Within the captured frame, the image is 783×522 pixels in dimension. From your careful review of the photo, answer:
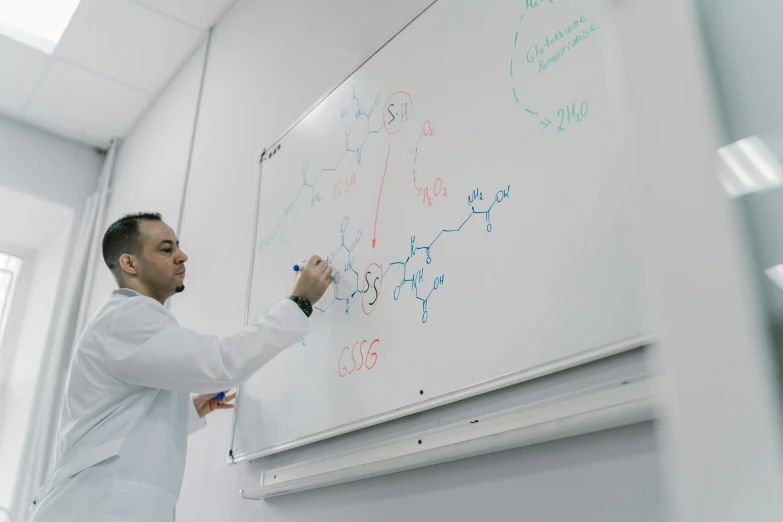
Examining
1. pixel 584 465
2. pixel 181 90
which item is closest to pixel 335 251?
pixel 584 465

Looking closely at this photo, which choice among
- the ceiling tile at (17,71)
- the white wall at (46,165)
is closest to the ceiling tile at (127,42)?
the ceiling tile at (17,71)

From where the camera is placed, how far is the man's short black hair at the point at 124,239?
5.41 feet

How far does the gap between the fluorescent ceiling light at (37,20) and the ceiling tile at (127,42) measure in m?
0.04

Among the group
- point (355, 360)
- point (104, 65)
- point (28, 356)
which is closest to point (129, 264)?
point (355, 360)

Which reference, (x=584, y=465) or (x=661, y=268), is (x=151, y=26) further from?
(x=661, y=268)

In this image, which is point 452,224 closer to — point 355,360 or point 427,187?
point 427,187

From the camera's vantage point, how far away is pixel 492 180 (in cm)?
111

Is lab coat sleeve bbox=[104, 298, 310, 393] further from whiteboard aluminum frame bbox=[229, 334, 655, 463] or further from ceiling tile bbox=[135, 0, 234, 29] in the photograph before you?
ceiling tile bbox=[135, 0, 234, 29]

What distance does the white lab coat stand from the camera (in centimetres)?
127

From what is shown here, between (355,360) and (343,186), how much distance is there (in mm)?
414

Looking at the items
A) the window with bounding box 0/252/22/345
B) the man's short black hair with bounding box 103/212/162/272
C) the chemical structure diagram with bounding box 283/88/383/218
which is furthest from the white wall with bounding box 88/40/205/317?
the chemical structure diagram with bounding box 283/88/383/218

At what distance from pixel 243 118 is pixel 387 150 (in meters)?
0.97

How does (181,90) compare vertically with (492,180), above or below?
above

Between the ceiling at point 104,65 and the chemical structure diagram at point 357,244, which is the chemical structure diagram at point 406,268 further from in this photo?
the ceiling at point 104,65
